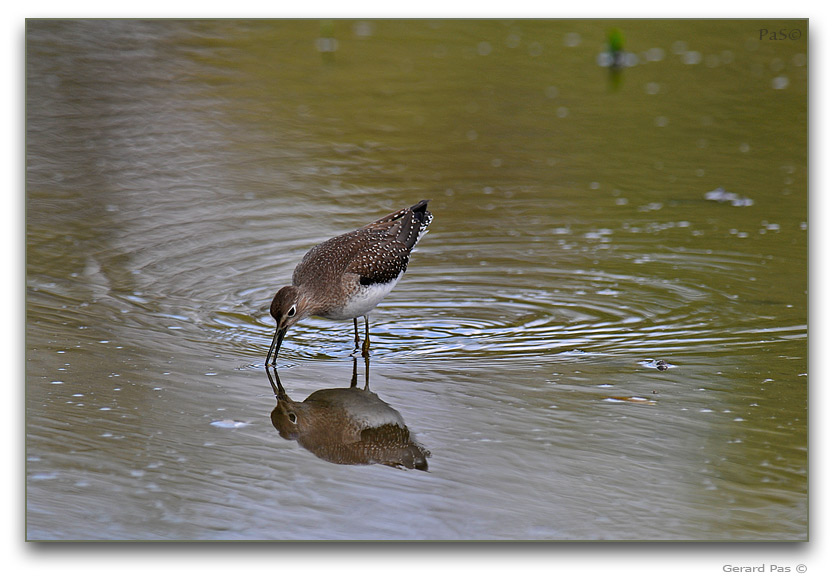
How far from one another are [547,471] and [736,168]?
5.70 metres

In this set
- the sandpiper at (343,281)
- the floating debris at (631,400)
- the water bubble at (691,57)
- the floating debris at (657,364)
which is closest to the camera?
the floating debris at (631,400)

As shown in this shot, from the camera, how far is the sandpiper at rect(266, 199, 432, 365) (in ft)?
21.0

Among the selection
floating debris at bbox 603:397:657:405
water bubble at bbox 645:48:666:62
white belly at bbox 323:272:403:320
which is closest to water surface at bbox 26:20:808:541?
floating debris at bbox 603:397:657:405

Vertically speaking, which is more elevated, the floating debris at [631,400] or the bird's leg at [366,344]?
the bird's leg at [366,344]

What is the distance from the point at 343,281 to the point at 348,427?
3.97 ft

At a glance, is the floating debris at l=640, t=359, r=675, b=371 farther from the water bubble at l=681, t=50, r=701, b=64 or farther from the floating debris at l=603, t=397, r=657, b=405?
the water bubble at l=681, t=50, r=701, b=64

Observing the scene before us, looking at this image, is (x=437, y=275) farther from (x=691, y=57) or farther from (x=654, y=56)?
(x=654, y=56)

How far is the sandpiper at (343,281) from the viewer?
251 inches

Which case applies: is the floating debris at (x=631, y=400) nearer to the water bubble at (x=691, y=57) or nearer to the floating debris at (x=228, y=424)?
the floating debris at (x=228, y=424)

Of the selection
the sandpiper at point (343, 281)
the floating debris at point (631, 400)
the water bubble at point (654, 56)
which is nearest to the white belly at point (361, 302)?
the sandpiper at point (343, 281)

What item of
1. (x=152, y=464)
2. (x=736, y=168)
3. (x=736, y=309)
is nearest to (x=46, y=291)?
(x=152, y=464)

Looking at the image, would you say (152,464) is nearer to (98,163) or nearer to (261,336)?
(261,336)

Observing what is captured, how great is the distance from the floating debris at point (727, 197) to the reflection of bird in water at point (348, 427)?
4.57 meters

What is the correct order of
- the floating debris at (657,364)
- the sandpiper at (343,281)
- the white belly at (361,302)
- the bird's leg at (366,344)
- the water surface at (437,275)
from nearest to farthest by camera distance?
the water surface at (437,275), the floating debris at (657,364), the sandpiper at (343,281), the white belly at (361,302), the bird's leg at (366,344)
